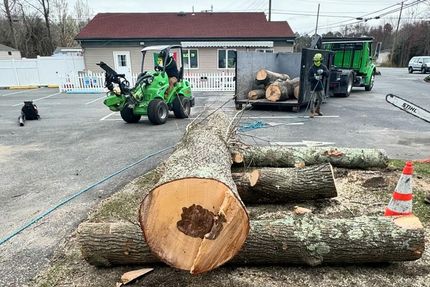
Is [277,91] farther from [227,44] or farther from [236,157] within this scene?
[227,44]

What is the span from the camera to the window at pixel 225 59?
71.4 feet

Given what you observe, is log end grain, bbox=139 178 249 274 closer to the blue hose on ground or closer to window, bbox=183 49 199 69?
the blue hose on ground

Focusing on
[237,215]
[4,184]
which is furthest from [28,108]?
[237,215]

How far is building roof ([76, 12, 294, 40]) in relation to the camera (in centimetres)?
2147

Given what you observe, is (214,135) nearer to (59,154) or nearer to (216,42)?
(59,154)

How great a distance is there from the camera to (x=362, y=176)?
5.05 meters

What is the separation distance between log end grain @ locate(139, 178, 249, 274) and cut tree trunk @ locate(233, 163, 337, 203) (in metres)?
1.72

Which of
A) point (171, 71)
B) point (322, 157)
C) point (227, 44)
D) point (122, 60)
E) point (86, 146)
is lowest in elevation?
point (86, 146)

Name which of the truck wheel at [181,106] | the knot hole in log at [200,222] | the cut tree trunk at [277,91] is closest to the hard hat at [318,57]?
the cut tree trunk at [277,91]

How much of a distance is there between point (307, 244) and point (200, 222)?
1.09 meters

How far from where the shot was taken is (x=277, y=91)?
10820mm

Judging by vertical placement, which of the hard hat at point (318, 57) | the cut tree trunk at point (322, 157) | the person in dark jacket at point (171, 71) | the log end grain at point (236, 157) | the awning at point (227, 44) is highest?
the awning at point (227, 44)

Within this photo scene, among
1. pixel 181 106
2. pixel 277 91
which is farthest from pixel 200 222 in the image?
pixel 277 91

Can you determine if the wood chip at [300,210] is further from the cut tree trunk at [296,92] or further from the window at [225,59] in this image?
the window at [225,59]
